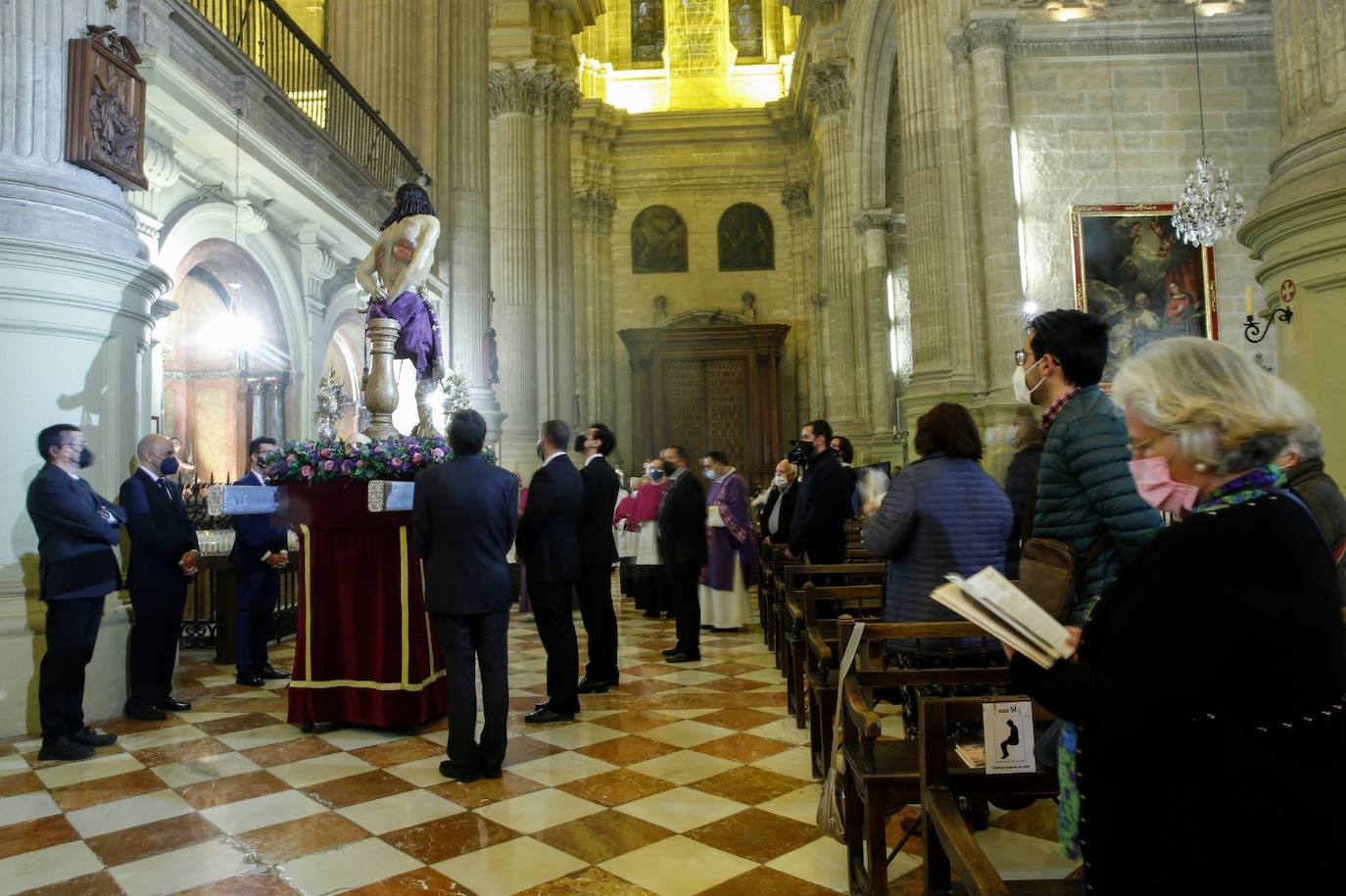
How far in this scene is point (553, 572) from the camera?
16.4 feet

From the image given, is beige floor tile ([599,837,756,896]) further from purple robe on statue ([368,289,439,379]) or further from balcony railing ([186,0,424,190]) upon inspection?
balcony railing ([186,0,424,190])

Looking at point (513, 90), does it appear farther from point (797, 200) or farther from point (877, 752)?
point (877, 752)

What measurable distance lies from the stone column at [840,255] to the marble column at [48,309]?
15643mm

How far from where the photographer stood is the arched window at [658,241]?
86.4ft

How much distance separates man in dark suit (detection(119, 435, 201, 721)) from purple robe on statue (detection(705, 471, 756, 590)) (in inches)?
167

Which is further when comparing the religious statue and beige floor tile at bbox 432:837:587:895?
the religious statue

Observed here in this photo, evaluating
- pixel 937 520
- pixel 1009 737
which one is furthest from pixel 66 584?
pixel 1009 737

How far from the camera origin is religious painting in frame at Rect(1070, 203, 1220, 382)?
35.9ft

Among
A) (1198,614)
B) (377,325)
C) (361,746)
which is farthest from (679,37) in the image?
(1198,614)

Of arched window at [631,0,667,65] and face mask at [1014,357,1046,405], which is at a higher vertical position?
arched window at [631,0,667,65]

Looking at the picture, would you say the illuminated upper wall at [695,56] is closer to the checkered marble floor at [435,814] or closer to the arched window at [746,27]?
the arched window at [746,27]

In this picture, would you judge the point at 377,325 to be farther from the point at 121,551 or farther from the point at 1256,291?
the point at 1256,291

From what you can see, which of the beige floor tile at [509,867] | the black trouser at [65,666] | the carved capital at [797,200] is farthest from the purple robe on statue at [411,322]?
the carved capital at [797,200]

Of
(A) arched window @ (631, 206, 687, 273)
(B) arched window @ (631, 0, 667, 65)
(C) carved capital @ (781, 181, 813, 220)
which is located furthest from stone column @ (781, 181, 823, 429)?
(B) arched window @ (631, 0, 667, 65)
